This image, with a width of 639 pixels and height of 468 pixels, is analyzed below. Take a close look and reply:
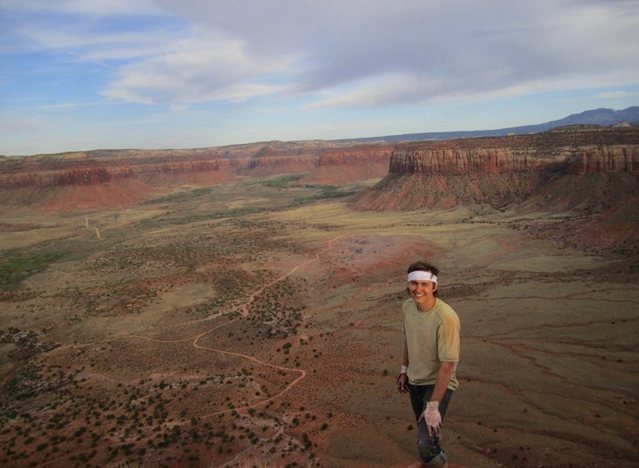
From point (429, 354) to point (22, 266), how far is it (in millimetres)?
57669

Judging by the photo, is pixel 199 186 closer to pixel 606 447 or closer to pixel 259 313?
pixel 259 313

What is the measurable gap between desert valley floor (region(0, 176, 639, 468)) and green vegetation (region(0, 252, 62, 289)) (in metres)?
0.45

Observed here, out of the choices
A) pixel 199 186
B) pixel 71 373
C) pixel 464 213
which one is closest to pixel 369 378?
pixel 71 373

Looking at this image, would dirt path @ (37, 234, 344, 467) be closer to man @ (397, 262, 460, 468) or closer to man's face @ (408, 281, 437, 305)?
man @ (397, 262, 460, 468)

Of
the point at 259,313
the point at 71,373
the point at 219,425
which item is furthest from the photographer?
the point at 259,313

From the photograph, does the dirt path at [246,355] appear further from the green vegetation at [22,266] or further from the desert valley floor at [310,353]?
the green vegetation at [22,266]

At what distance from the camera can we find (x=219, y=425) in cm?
1677

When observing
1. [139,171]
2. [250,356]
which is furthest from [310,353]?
[139,171]

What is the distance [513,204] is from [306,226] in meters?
28.5

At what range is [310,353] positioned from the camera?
23.8m

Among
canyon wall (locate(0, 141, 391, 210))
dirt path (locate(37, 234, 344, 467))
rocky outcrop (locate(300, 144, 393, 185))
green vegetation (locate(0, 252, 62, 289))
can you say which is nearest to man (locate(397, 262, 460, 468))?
dirt path (locate(37, 234, 344, 467))

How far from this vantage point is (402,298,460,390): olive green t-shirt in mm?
5777

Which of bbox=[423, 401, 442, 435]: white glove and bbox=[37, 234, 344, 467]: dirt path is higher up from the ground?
bbox=[423, 401, 442, 435]: white glove

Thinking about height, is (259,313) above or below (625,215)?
below
